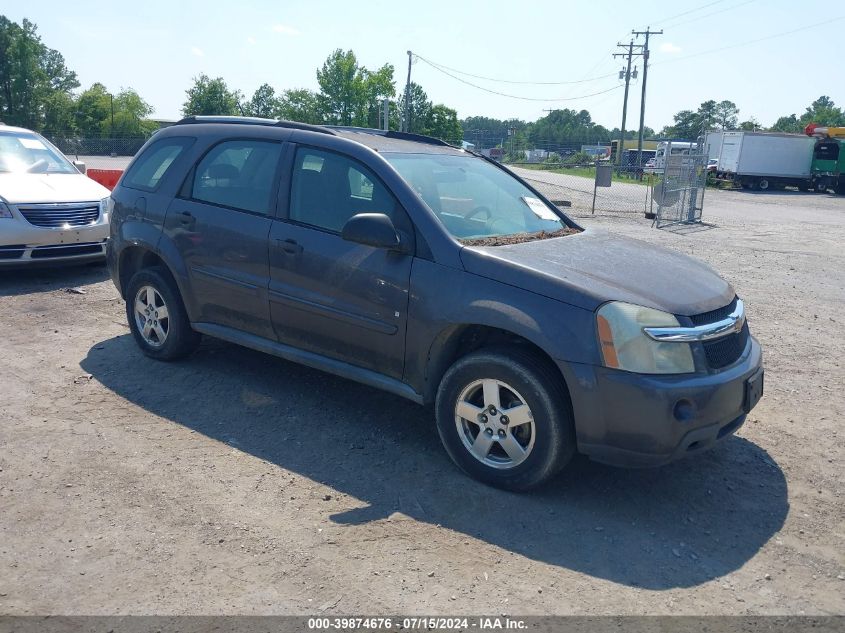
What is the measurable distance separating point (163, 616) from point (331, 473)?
4.60 ft

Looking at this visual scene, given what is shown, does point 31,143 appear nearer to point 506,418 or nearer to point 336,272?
point 336,272

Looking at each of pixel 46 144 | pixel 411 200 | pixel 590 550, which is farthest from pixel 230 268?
pixel 46 144

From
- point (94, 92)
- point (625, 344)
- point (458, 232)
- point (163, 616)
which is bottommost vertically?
point (163, 616)

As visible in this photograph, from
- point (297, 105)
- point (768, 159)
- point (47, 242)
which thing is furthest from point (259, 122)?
point (297, 105)

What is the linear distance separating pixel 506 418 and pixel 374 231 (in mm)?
1281

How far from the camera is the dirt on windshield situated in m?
4.37

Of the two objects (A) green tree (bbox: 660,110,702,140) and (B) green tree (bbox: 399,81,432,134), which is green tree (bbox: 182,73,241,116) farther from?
(A) green tree (bbox: 660,110,702,140)

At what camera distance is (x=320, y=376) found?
5.68 meters

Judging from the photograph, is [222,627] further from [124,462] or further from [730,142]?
[730,142]

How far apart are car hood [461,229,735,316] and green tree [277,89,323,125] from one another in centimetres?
7032

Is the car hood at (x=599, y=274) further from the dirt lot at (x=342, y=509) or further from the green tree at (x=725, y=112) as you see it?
the green tree at (x=725, y=112)

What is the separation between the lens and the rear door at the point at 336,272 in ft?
14.3

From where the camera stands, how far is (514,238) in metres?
4.61

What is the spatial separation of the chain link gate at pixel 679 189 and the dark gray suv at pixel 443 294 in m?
14.3
